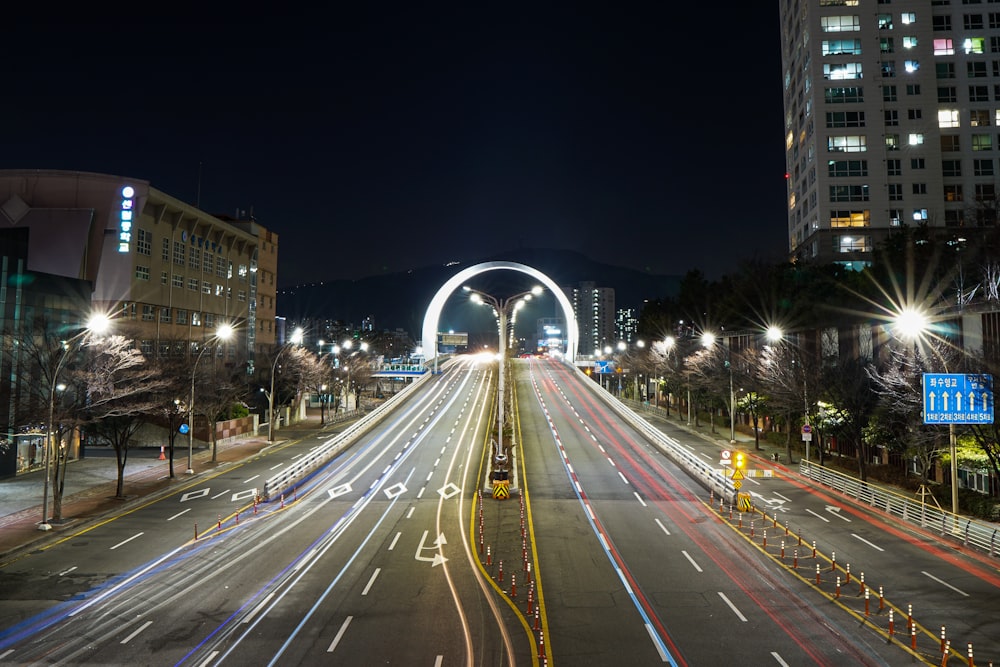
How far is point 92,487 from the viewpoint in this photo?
3447 centimetres

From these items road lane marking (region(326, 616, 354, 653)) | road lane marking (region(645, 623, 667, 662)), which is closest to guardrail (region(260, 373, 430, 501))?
road lane marking (region(326, 616, 354, 653))

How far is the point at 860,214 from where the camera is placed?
7938 cm

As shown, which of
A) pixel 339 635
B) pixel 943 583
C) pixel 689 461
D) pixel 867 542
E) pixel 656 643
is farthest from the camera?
pixel 689 461

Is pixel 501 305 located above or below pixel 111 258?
below

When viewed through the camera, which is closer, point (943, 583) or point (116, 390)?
point (943, 583)

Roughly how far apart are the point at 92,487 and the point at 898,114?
96.0m

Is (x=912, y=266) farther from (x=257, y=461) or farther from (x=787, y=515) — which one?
(x=257, y=461)

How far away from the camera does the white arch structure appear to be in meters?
136

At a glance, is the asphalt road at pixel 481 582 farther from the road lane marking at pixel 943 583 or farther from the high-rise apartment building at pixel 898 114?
the high-rise apartment building at pixel 898 114

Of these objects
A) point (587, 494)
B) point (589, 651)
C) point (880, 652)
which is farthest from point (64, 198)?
point (880, 652)

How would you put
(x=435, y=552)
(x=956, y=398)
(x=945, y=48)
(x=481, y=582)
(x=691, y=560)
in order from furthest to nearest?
(x=945, y=48) < (x=956, y=398) < (x=435, y=552) < (x=691, y=560) < (x=481, y=582)

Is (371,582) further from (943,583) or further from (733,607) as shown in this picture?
(943,583)

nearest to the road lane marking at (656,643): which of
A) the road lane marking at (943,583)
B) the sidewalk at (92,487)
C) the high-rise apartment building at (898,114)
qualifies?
the road lane marking at (943,583)

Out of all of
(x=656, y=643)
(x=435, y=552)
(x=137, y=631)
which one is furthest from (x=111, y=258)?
(x=656, y=643)
